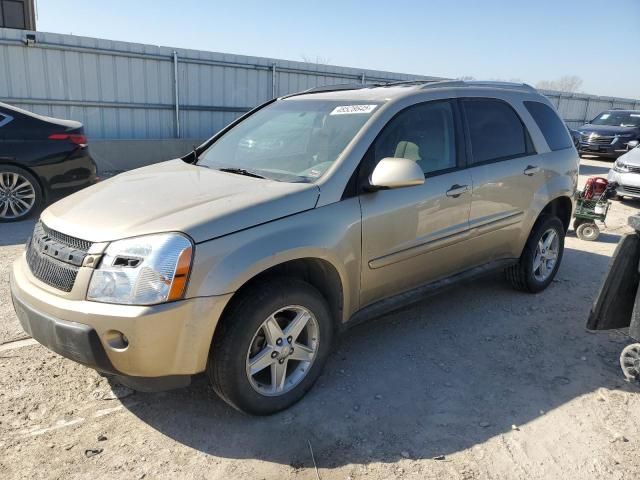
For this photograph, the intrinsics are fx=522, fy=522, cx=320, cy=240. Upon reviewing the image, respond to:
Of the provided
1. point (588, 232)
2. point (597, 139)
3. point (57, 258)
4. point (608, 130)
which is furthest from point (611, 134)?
point (57, 258)

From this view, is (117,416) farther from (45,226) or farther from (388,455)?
(388,455)

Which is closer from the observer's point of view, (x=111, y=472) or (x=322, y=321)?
(x=111, y=472)

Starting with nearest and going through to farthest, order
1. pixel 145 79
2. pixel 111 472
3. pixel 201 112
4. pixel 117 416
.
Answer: pixel 111 472 → pixel 117 416 → pixel 145 79 → pixel 201 112

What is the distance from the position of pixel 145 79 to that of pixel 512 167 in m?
9.40

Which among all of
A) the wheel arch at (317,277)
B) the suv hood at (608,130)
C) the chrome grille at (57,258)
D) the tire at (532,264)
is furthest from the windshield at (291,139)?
the suv hood at (608,130)

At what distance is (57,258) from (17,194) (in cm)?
492

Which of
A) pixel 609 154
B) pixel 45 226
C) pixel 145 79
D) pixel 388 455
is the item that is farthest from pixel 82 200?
pixel 609 154

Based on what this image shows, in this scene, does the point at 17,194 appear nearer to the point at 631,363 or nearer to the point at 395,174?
the point at 395,174

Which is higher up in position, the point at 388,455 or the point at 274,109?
the point at 274,109

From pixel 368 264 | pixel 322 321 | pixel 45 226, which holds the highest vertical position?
pixel 45 226

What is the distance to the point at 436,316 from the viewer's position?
436 cm

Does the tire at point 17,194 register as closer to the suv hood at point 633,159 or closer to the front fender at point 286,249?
the front fender at point 286,249

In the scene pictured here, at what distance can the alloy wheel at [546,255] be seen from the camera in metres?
4.84

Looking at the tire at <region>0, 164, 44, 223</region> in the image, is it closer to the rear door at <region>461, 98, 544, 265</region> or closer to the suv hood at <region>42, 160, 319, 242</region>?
the suv hood at <region>42, 160, 319, 242</region>
